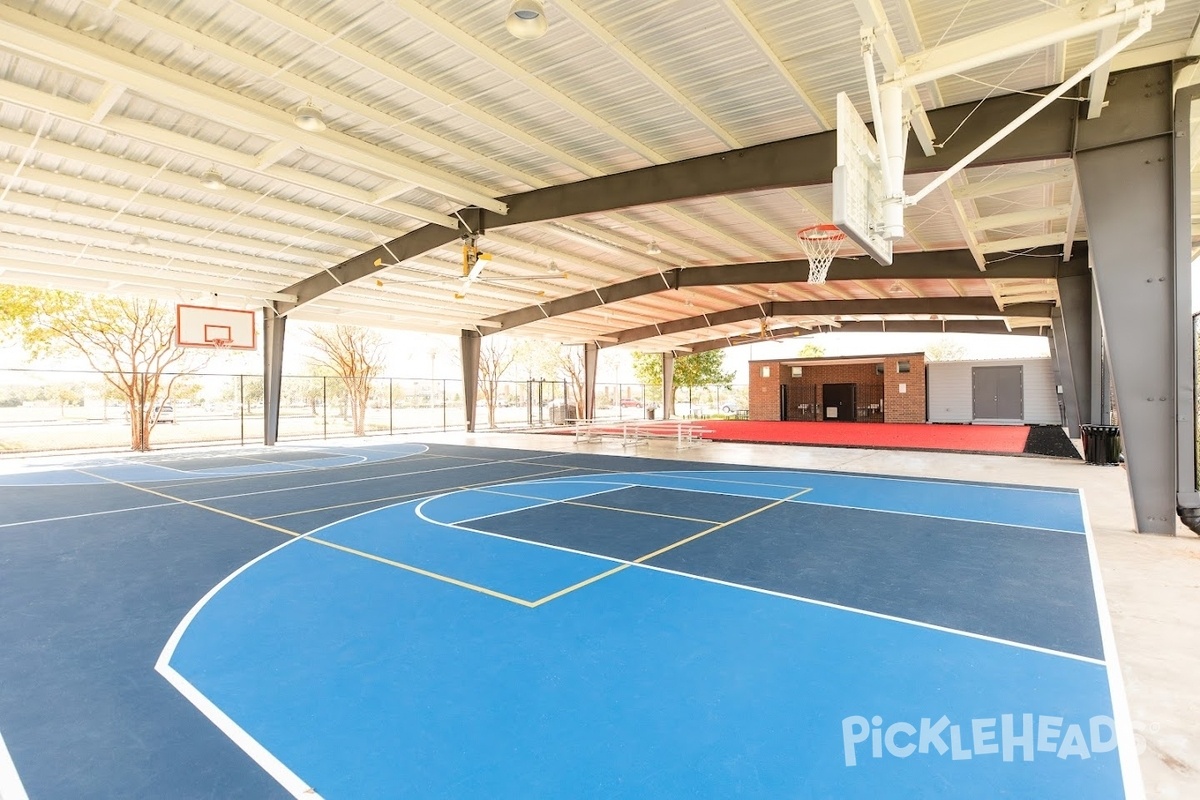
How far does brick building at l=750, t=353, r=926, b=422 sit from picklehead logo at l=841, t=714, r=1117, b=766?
30032mm

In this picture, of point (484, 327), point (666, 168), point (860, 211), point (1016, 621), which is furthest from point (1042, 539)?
point (484, 327)

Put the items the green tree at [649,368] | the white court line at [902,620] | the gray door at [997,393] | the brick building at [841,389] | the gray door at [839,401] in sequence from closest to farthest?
the white court line at [902,620], the gray door at [997,393], the brick building at [841,389], the gray door at [839,401], the green tree at [649,368]

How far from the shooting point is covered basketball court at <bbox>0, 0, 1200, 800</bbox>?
581 centimetres

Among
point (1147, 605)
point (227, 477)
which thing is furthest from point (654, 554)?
point (227, 477)

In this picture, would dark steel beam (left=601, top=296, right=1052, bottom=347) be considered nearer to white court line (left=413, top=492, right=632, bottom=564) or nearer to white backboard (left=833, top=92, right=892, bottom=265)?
white backboard (left=833, top=92, right=892, bottom=265)

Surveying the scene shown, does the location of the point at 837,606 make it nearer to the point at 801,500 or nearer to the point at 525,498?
the point at 801,500

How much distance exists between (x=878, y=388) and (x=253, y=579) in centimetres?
3217

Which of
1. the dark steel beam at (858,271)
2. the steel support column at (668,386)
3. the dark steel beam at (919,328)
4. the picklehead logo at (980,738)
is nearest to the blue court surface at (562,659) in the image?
the picklehead logo at (980,738)

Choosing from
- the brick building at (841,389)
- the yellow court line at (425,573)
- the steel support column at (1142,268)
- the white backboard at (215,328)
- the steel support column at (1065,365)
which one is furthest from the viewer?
the brick building at (841,389)

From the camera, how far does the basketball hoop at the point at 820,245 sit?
468 inches

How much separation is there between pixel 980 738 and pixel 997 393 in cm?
3294

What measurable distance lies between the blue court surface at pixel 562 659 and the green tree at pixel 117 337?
14.2 metres

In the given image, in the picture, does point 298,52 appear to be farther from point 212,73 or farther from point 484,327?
point 484,327

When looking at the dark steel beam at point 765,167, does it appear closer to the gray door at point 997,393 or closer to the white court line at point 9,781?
the white court line at point 9,781
